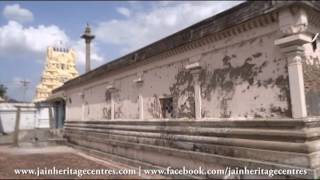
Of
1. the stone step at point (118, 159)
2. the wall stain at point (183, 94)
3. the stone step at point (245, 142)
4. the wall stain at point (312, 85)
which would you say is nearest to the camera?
the stone step at point (245, 142)

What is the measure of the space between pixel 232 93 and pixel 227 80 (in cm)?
34

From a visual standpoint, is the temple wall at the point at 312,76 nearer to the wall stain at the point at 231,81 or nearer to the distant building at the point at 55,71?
the wall stain at the point at 231,81

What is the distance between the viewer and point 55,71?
112 feet

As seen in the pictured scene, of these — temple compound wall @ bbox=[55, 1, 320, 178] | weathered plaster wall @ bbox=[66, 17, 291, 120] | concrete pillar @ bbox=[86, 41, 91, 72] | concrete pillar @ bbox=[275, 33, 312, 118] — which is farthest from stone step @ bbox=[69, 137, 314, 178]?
concrete pillar @ bbox=[86, 41, 91, 72]

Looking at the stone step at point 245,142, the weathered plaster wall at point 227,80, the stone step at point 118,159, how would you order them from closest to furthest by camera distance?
the stone step at point 245,142
the weathered plaster wall at point 227,80
the stone step at point 118,159

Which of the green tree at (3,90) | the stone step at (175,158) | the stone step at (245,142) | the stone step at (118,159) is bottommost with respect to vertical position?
the stone step at (118,159)

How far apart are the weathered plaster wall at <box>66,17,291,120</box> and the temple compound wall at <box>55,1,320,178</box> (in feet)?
0.07

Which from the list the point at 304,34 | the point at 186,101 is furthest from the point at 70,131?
the point at 304,34

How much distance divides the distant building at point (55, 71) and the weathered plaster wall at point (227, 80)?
992 inches

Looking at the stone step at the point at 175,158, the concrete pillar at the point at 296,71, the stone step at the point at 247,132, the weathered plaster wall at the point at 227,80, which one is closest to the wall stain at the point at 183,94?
the weathered plaster wall at the point at 227,80

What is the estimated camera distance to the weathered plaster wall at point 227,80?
5.97 metres

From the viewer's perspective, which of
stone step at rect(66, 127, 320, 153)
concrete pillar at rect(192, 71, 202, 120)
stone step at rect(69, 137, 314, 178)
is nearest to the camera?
stone step at rect(66, 127, 320, 153)

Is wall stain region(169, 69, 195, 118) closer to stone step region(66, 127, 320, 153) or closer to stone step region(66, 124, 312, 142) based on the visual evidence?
stone step region(66, 124, 312, 142)

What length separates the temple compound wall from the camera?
5559 mm
